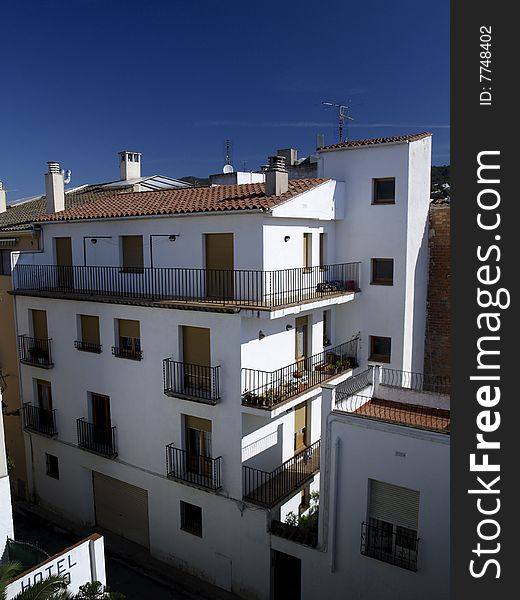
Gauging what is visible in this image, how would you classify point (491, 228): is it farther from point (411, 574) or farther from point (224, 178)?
point (224, 178)

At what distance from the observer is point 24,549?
13203 millimetres

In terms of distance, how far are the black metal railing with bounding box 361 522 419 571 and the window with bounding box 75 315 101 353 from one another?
11006 millimetres

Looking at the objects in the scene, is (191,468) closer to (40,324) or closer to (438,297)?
(40,324)

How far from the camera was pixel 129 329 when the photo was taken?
18375mm

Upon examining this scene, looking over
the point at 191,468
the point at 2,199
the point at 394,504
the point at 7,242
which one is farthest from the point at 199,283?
the point at 2,199

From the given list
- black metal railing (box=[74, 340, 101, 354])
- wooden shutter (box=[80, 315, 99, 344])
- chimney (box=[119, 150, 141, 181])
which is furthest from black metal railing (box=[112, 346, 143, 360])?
chimney (box=[119, 150, 141, 181])

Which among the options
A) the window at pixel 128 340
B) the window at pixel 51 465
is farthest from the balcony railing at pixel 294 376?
the window at pixel 51 465

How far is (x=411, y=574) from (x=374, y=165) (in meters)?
13.1

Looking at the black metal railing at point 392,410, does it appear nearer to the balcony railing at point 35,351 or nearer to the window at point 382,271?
the window at point 382,271

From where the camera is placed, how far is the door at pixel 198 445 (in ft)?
55.4

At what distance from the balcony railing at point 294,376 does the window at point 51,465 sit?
34.4 ft

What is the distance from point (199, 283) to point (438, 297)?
904 cm

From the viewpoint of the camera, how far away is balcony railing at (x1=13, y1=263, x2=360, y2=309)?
55.3ft

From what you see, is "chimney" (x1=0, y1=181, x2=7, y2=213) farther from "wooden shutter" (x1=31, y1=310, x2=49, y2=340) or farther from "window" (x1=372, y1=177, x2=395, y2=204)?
"window" (x1=372, y1=177, x2=395, y2=204)
